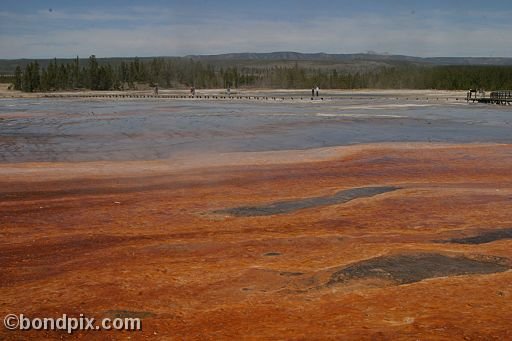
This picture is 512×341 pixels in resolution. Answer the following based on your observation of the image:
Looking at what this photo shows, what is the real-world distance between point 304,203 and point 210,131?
1444cm

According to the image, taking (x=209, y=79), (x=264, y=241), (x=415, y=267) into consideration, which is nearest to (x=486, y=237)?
(x=415, y=267)

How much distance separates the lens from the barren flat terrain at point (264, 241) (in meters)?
6.26

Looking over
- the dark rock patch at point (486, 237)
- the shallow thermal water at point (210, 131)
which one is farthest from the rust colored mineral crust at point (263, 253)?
the shallow thermal water at point (210, 131)

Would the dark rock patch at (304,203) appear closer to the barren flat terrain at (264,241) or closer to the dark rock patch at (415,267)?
the barren flat terrain at (264,241)

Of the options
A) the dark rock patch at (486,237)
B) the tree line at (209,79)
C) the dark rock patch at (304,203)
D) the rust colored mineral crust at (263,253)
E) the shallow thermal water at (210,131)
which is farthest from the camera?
the tree line at (209,79)

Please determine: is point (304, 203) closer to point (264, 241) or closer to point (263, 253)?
point (264, 241)

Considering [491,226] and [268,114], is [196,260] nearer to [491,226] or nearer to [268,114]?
[491,226]

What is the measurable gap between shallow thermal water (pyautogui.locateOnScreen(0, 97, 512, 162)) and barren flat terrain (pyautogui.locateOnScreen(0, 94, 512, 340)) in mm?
526

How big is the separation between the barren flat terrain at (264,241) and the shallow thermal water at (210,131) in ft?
1.73

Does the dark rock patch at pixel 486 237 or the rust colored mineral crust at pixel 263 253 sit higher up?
the dark rock patch at pixel 486 237

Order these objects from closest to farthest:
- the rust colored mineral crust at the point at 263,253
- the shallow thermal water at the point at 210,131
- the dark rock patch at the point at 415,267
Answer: the rust colored mineral crust at the point at 263,253 < the dark rock patch at the point at 415,267 < the shallow thermal water at the point at 210,131

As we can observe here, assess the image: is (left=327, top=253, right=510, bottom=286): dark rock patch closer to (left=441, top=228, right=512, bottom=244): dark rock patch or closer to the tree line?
(left=441, top=228, right=512, bottom=244): dark rock patch

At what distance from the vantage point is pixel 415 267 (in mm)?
7770

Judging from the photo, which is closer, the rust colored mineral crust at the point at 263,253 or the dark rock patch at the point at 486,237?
the rust colored mineral crust at the point at 263,253
